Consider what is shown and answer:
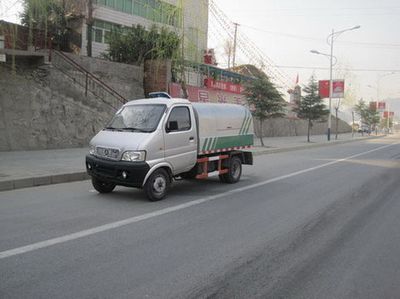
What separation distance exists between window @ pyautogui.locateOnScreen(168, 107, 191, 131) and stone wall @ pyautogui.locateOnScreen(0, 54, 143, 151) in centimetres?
902

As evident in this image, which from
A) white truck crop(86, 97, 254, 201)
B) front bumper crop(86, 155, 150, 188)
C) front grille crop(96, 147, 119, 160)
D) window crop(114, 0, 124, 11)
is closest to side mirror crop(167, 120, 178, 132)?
white truck crop(86, 97, 254, 201)

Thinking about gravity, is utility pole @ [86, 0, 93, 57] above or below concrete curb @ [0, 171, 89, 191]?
above

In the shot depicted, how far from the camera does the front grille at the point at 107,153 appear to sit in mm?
8297

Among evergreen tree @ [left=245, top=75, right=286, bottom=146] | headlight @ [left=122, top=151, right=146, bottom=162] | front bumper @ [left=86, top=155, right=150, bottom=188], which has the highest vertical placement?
evergreen tree @ [left=245, top=75, right=286, bottom=146]

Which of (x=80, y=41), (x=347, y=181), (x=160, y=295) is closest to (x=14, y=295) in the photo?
(x=160, y=295)

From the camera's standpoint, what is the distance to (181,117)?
9281 mm

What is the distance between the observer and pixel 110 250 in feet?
17.4

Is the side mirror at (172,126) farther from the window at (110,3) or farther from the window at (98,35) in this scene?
the window at (110,3)

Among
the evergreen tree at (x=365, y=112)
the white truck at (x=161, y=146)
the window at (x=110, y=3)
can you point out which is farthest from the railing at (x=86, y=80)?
the evergreen tree at (x=365, y=112)

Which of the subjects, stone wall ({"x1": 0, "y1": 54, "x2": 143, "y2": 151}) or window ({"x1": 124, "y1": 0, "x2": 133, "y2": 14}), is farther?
window ({"x1": 124, "y1": 0, "x2": 133, "y2": 14})

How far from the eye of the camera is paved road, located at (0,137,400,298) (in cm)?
424

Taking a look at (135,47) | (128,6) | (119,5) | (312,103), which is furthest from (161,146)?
(312,103)

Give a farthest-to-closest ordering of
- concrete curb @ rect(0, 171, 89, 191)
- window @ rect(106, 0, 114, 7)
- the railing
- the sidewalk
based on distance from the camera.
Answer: window @ rect(106, 0, 114, 7), the railing, the sidewalk, concrete curb @ rect(0, 171, 89, 191)

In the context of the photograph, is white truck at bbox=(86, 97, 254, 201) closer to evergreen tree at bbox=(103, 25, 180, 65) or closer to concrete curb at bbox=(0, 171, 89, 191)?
concrete curb at bbox=(0, 171, 89, 191)
